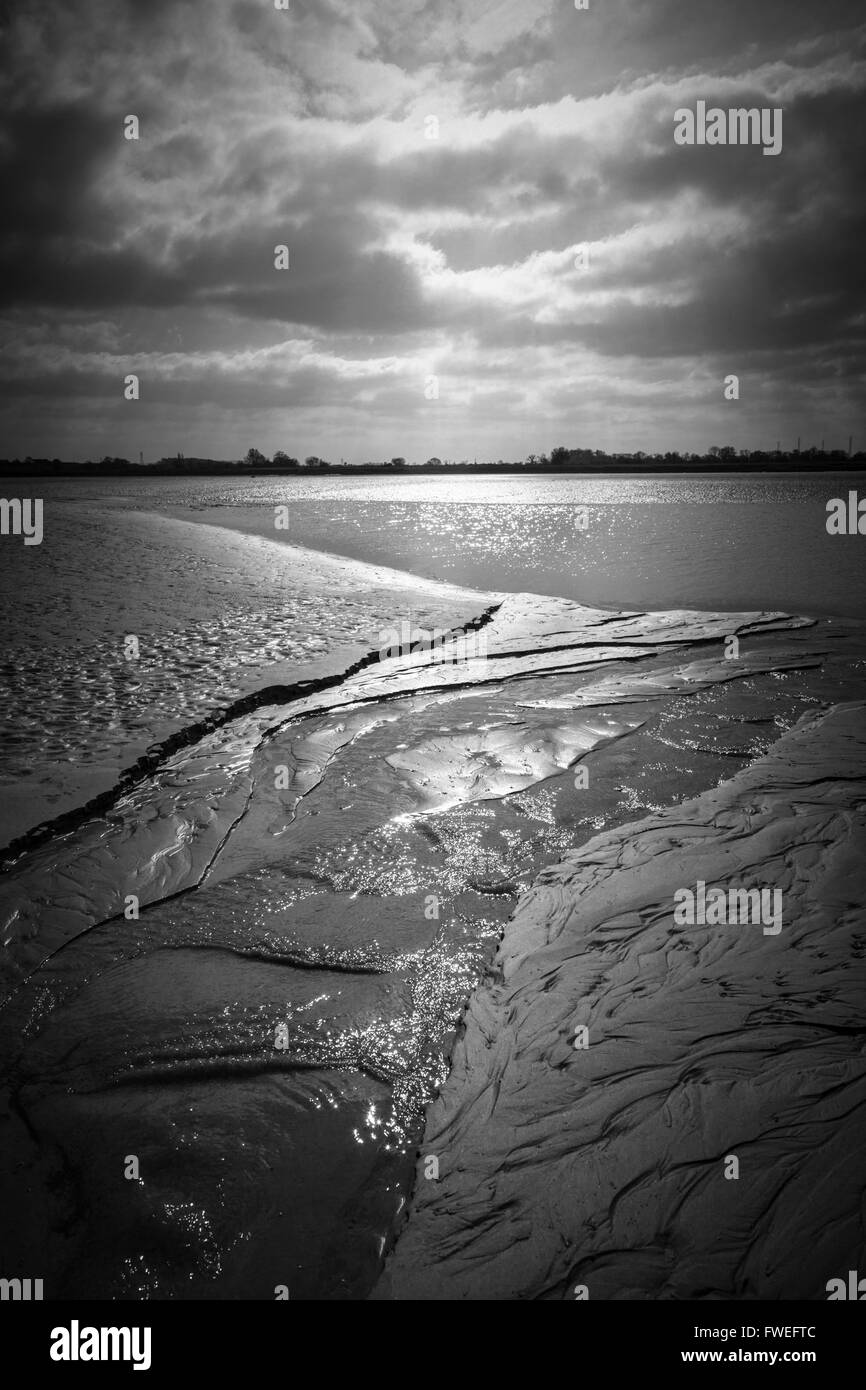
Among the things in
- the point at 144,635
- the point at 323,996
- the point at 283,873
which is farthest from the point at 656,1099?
the point at 144,635

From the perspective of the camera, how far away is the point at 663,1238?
176cm

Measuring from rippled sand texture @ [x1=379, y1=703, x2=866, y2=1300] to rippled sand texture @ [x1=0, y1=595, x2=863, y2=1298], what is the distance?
0.02m

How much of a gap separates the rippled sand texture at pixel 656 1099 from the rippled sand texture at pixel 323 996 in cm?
2

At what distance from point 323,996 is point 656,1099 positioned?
1.22 metres

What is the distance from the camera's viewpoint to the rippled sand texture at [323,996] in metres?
1.85

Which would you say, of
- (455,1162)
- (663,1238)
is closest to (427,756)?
(455,1162)

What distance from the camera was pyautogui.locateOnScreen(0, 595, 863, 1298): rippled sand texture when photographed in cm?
185

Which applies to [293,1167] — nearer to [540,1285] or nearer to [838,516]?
[540,1285]

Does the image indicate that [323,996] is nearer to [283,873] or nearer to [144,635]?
[283,873]

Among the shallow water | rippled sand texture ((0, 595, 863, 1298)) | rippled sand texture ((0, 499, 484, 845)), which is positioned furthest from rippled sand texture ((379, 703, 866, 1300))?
rippled sand texture ((0, 499, 484, 845))

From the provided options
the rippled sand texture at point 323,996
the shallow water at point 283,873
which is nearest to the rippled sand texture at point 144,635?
the shallow water at point 283,873

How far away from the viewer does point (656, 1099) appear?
7.03 ft
